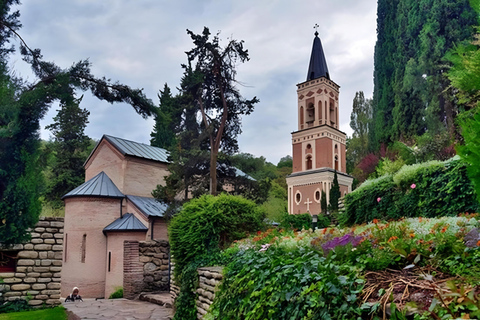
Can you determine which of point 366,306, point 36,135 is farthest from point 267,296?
point 36,135

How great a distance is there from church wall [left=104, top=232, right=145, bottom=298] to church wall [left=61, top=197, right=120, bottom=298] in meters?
0.44

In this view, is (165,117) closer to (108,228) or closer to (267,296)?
(267,296)

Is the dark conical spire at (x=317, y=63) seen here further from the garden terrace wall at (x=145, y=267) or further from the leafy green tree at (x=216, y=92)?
the garden terrace wall at (x=145, y=267)

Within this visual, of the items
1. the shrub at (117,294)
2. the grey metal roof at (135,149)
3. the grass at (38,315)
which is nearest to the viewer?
the grass at (38,315)

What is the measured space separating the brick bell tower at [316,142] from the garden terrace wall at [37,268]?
23254mm

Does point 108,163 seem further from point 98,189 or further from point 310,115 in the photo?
point 310,115

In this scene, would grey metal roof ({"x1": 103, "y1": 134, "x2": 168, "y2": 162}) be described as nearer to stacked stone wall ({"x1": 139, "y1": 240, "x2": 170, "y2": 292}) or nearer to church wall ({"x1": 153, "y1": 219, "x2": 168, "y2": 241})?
church wall ({"x1": 153, "y1": 219, "x2": 168, "y2": 241})

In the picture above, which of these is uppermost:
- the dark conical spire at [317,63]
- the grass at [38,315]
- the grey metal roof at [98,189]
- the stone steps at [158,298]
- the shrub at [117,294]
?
the dark conical spire at [317,63]

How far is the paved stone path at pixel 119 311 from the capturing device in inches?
360

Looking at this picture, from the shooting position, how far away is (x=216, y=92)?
51.8 feet

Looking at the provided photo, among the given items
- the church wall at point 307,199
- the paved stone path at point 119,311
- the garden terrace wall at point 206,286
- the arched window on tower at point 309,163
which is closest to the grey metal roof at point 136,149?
the paved stone path at point 119,311

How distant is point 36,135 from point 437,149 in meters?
16.3

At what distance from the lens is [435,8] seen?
21969 millimetres

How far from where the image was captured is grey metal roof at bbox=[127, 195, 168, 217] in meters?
17.0
